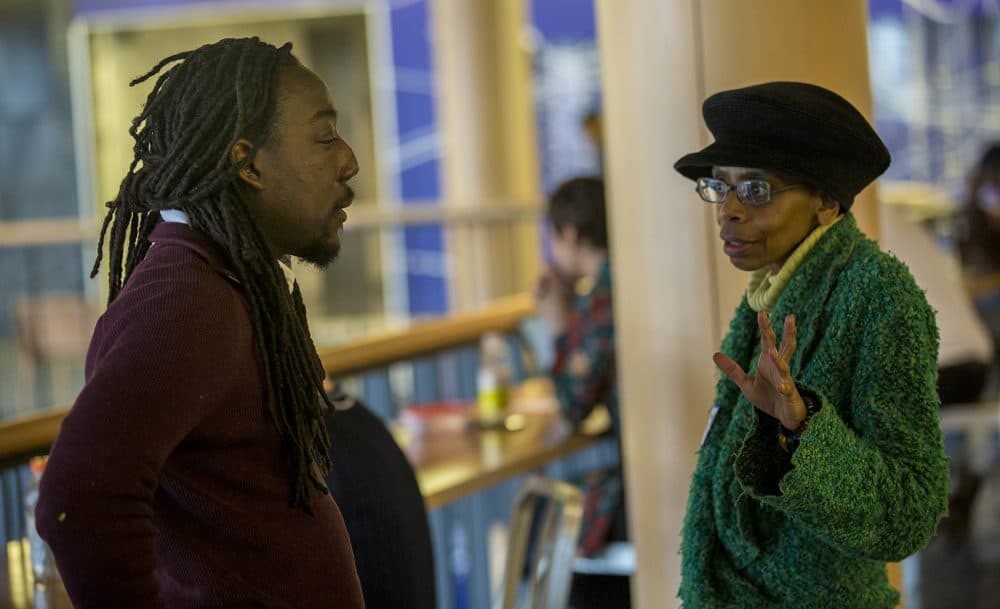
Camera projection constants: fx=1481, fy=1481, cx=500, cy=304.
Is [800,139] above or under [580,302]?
above

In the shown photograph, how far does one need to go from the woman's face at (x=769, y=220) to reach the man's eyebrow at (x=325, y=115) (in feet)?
1.91

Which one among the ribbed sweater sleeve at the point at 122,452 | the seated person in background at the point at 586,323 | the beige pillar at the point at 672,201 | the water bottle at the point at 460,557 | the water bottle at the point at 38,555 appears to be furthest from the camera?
the water bottle at the point at 460,557

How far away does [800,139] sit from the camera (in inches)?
79.7

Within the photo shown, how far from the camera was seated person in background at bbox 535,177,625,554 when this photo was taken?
4199 millimetres

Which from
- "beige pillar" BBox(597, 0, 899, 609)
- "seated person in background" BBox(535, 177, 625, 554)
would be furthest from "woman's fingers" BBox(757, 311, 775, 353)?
"seated person in background" BBox(535, 177, 625, 554)

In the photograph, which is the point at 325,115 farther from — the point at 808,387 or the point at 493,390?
the point at 493,390

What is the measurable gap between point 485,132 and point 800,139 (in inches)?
291

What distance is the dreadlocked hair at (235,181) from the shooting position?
174 centimetres

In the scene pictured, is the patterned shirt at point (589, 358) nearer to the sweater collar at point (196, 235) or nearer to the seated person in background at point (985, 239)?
the sweater collar at point (196, 235)

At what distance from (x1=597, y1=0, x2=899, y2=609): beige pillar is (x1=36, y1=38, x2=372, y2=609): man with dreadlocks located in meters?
1.19

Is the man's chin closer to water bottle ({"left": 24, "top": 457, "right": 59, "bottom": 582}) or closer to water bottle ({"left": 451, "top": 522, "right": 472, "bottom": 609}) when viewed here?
water bottle ({"left": 24, "top": 457, "right": 59, "bottom": 582})

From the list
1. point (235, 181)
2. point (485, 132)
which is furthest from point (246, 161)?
point (485, 132)

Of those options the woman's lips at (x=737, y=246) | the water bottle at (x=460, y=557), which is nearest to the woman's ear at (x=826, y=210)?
the woman's lips at (x=737, y=246)

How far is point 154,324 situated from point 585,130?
22.5ft
